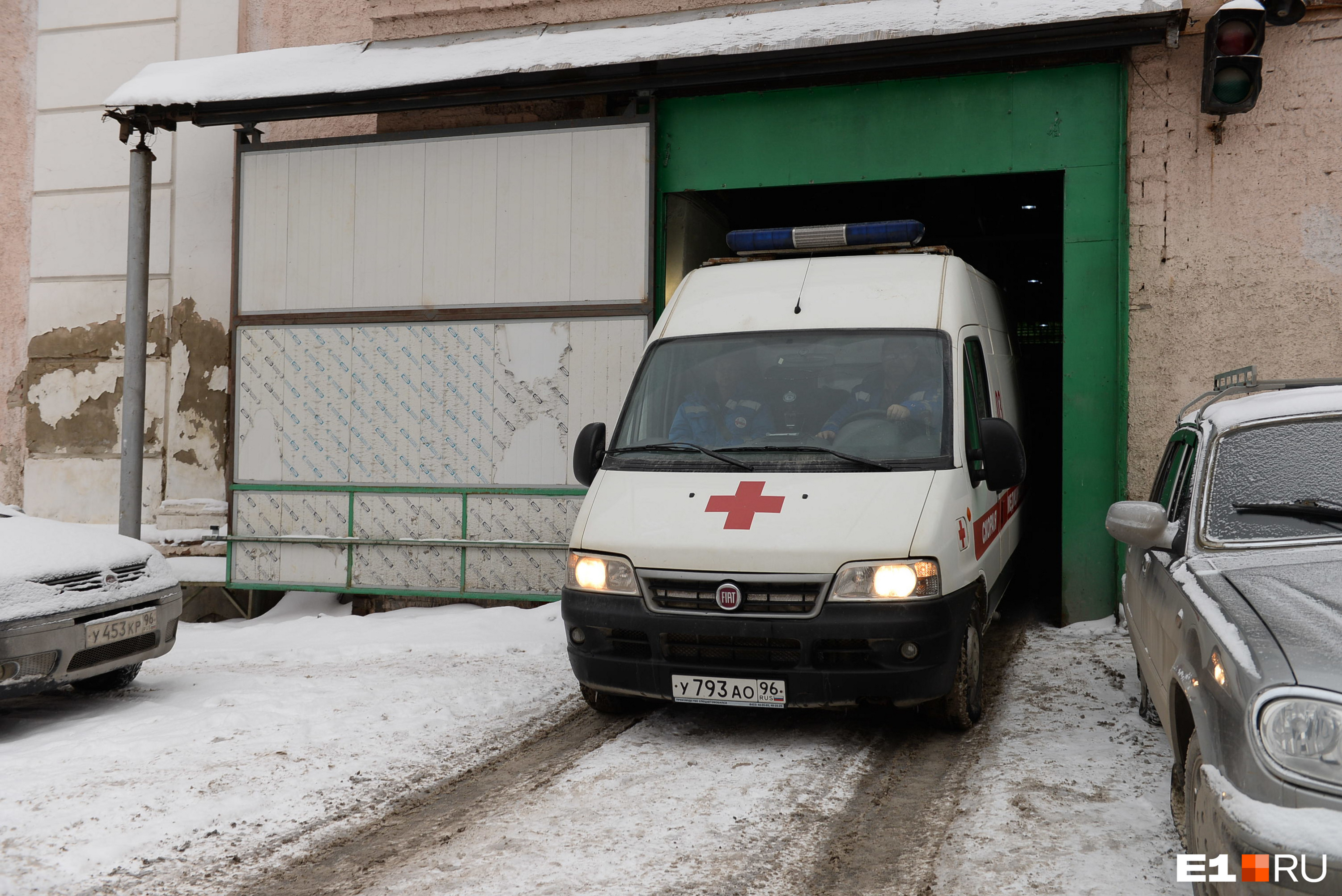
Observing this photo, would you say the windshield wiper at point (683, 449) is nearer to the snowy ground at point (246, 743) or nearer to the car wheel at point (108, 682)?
the snowy ground at point (246, 743)

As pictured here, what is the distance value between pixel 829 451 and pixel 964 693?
1.41 m

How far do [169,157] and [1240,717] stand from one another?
12.1 meters


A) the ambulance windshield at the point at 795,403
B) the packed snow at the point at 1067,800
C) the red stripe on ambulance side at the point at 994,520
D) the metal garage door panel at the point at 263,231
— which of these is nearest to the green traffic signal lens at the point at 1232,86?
the red stripe on ambulance side at the point at 994,520

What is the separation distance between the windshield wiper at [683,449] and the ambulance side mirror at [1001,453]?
127 cm

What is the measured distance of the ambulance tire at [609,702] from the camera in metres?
5.71

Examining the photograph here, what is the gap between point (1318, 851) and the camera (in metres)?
2.46

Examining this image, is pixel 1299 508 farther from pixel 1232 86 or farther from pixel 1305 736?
pixel 1232 86

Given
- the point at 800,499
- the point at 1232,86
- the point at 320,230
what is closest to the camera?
the point at 800,499

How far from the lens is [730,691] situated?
4.96m

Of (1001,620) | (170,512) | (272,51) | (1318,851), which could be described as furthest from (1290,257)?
(170,512)

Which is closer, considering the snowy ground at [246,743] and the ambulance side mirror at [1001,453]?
the snowy ground at [246,743]

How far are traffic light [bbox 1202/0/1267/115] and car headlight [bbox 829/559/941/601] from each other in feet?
17.8

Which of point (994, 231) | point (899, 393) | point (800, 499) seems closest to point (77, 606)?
point (800, 499)

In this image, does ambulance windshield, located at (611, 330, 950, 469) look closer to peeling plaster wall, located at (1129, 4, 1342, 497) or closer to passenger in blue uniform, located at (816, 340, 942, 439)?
A: passenger in blue uniform, located at (816, 340, 942, 439)
